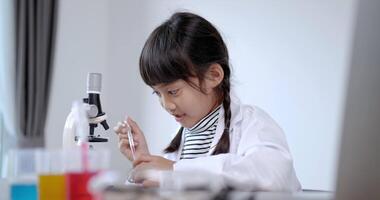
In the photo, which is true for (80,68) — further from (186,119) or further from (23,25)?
(186,119)

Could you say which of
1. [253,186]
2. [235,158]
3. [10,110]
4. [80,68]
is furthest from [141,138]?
[80,68]

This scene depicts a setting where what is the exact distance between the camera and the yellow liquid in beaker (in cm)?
62

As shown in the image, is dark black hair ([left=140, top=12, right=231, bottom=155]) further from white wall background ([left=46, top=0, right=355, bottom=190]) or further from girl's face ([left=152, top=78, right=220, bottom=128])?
white wall background ([left=46, top=0, right=355, bottom=190])

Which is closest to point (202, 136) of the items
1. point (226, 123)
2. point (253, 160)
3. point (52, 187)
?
point (226, 123)

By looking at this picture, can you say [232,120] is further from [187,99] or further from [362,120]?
[362,120]

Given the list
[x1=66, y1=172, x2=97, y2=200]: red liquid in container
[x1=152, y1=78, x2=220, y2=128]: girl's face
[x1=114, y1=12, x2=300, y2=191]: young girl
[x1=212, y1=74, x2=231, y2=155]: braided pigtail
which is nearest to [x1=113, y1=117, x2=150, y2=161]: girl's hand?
[x1=114, y1=12, x2=300, y2=191]: young girl

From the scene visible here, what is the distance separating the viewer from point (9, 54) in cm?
235

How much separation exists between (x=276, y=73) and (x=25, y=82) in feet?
4.14

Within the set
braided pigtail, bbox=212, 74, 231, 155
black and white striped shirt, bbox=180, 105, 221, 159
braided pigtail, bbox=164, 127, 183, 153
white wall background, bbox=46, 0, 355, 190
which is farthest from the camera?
white wall background, bbox=46, 0, 355, 190

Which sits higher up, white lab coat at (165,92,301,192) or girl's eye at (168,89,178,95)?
girl's eye at (168,89,178,95)

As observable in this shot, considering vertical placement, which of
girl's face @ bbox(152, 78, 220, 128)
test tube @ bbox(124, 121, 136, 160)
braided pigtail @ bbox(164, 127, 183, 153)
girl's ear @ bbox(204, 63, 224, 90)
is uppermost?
girl's ear @ bbox(204, 63, 224, 90)

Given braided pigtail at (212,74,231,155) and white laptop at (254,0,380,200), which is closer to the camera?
white laptop at (254,0,380,200)

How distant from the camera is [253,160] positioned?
893mm

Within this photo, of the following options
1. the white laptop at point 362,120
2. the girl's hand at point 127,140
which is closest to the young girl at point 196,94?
the girl's hand at point 127,140
